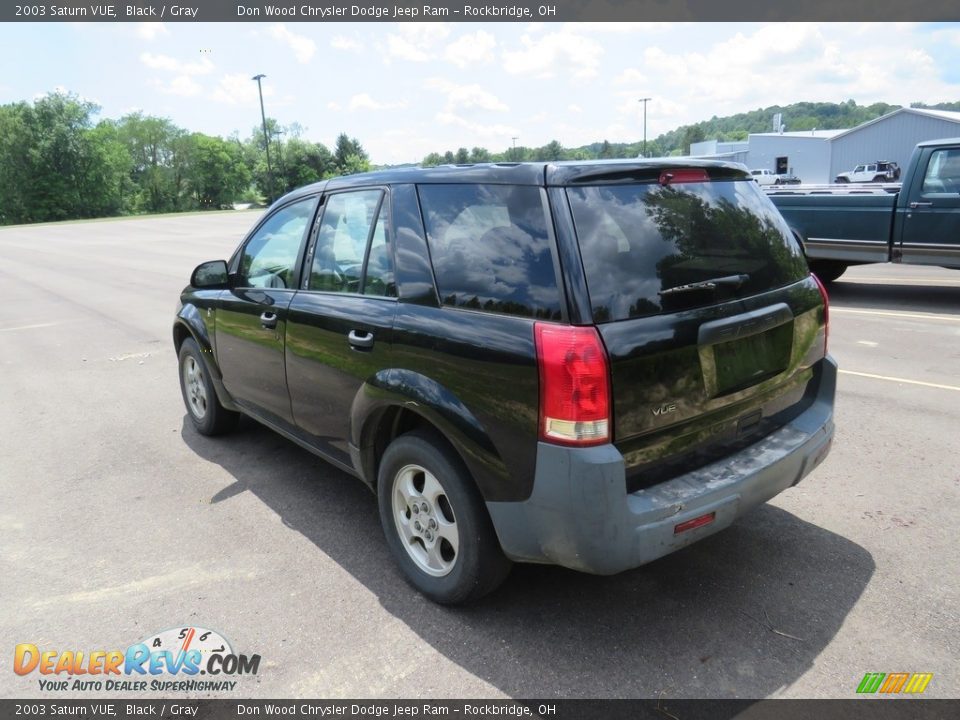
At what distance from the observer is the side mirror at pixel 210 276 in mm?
4688

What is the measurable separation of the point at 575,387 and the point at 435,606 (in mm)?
1333

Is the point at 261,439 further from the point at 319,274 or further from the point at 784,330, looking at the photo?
the point at 784,330

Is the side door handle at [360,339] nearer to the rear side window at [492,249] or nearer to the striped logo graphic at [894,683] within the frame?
the rear side window at [492,249]

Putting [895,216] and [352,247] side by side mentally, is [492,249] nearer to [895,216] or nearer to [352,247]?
[352,247]

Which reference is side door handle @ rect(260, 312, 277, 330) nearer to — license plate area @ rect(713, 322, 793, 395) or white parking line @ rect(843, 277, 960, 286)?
license plate area @ rect(713, 322, 793, 395)

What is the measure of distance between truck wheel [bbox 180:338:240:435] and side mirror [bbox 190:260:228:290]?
0.67 m

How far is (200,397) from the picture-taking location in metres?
5.47

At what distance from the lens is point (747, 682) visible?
8.50ft

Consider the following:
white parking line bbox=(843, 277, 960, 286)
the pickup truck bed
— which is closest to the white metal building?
white parking line bbox=(843, 277, 960, 286)

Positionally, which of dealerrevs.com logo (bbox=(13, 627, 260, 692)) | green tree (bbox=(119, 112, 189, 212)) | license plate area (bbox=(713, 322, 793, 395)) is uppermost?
green tree (bbox=(119, 112, 189, 212))

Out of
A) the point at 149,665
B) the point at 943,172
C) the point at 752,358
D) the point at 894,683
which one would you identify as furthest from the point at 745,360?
the point at 943,172

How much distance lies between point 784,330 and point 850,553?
1.19 metres

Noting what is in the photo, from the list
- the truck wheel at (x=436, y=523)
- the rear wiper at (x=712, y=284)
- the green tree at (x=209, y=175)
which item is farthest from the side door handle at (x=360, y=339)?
the green tree at (x=209, y=175)

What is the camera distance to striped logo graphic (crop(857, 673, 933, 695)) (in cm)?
253
